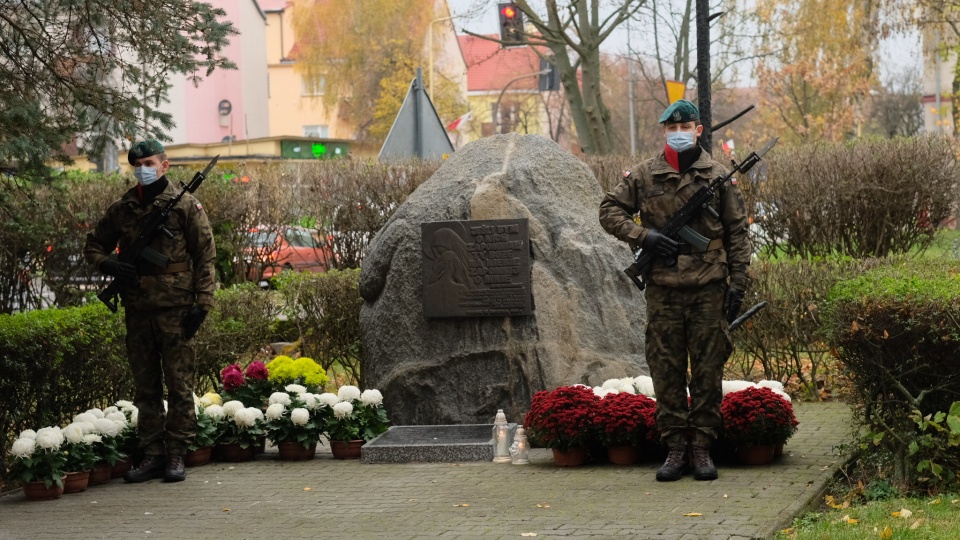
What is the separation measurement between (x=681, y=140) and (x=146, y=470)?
4191 millimetres

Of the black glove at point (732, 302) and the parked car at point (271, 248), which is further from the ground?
the parked car at point (271, 248)

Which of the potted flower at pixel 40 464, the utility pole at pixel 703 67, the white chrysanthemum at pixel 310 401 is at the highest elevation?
the utility pole at pixel 703 67

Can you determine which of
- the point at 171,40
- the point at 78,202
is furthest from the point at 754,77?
the point at 171,40

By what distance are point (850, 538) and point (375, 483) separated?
331 cm

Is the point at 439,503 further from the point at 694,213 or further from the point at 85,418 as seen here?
the point at 85,418

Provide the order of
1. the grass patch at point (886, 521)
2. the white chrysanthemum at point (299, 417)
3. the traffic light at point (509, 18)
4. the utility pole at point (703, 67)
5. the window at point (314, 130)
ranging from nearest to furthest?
the grass patch at point (886, 521) < the white chrysanthemum at point (299, 417) < the utility pole at point (703, 67) < the traffic light at point (509, 18) < the window at point (314, 130)

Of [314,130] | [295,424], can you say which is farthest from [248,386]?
[314,130]

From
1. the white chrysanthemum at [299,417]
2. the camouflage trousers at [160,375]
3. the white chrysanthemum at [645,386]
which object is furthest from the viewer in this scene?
the white chrysanthemum at [299,417]

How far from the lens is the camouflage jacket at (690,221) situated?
25.7ft

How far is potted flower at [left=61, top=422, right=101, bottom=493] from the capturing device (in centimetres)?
825

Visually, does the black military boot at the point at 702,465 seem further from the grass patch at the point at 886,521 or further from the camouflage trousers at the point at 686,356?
the grass patch at the point at 886,521

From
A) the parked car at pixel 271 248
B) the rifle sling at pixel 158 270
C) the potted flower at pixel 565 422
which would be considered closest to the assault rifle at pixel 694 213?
the potted flower at pixel 565 422

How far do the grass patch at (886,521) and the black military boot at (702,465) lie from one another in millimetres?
915

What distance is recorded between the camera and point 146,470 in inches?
340
